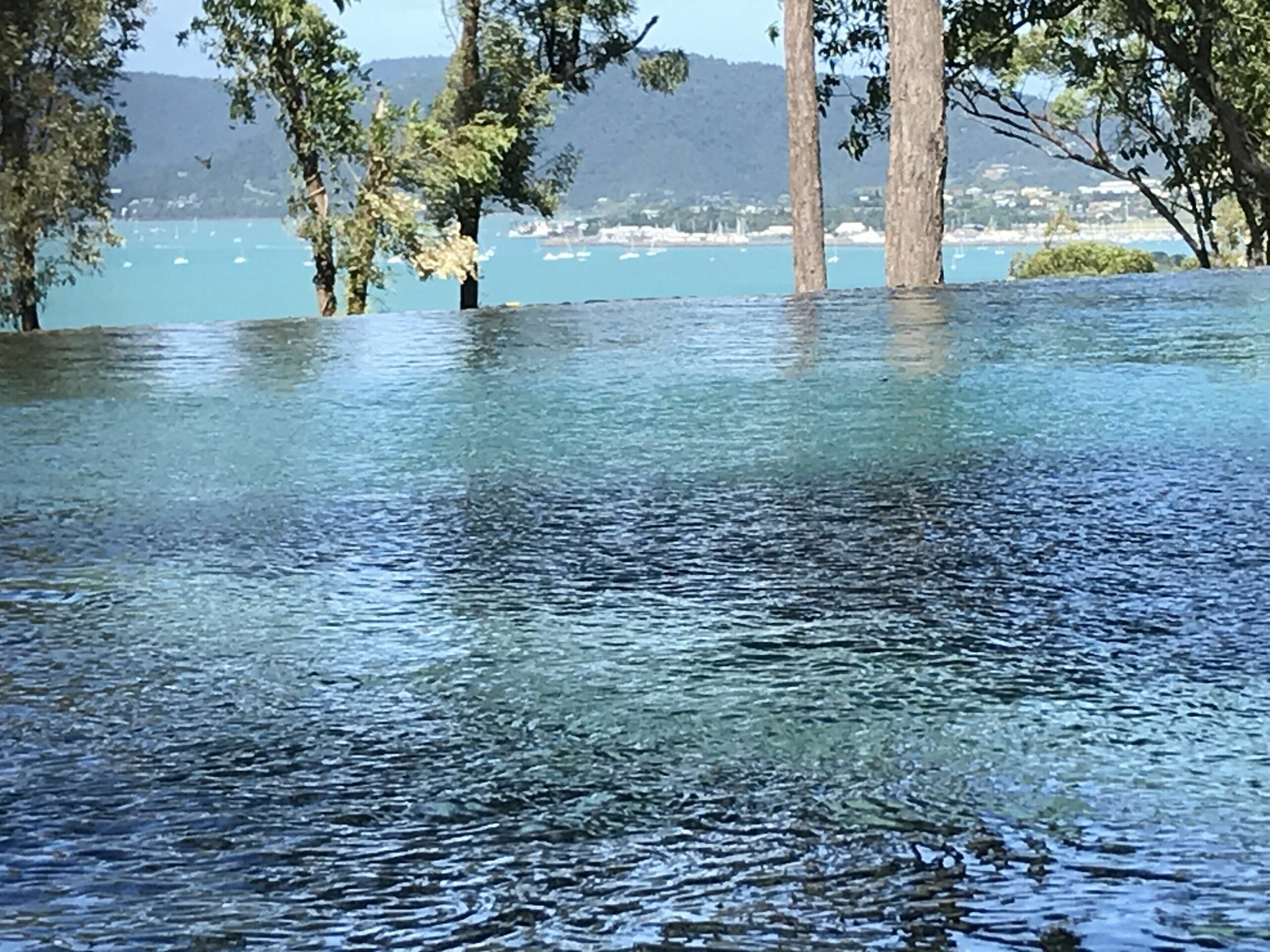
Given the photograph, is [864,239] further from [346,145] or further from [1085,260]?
[346,145]

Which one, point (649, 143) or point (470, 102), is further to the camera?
point (649, 143)

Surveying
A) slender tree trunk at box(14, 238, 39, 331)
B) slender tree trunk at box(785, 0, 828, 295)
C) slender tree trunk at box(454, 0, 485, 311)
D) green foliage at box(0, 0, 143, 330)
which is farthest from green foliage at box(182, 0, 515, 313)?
slender tree trunk at box(785, 0, 828, 295)

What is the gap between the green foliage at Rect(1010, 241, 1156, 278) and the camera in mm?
21312

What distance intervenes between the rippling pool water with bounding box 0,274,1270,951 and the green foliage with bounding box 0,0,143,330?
11.5 meters

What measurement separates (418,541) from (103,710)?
0.50 metres

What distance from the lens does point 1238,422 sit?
189 centimetres

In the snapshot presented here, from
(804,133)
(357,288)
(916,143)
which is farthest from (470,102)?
(916,143)

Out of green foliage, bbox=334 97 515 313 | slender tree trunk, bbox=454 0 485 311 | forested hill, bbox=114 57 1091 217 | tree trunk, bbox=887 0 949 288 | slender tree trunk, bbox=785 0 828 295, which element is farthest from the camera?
forested hill, bbox=114 57 1091 217

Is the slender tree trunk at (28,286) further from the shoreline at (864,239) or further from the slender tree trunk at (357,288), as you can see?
the shoreline at (864,239)

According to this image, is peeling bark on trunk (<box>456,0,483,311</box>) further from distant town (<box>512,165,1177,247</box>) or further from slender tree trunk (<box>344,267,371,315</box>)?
distant town (<box>512,165,1177,247</box>)

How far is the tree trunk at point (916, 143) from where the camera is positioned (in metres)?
7.56

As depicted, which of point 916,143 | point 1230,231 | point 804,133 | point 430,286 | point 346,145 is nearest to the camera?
point 916,143

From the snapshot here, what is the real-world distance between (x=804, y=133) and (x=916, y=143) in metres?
2.09

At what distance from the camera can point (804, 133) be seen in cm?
966
